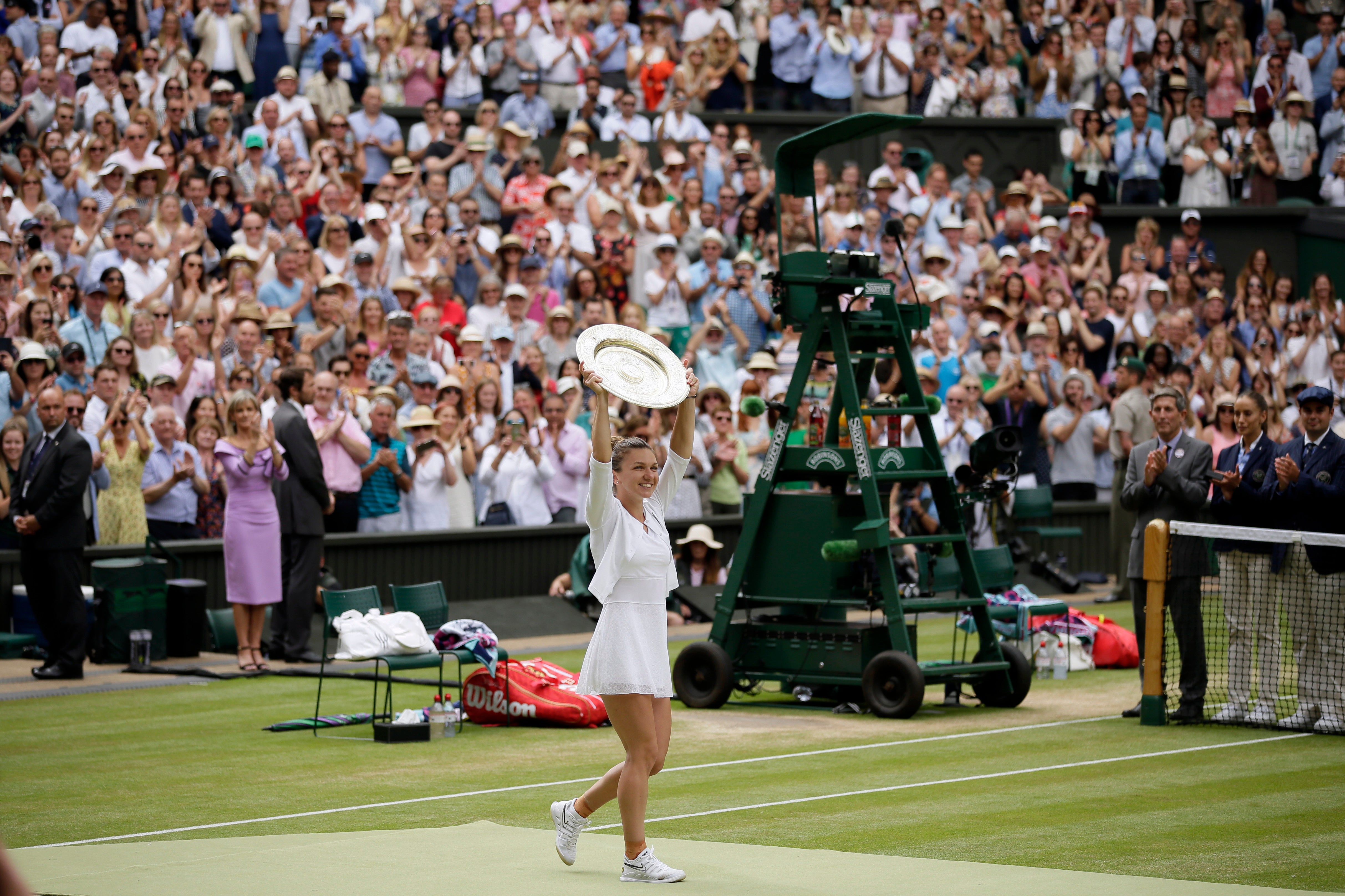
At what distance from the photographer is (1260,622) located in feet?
40.9

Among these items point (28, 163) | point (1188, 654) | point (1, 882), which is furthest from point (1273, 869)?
point (28, 163)

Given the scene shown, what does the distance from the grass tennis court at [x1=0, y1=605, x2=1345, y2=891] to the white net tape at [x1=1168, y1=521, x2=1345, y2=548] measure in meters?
1.29

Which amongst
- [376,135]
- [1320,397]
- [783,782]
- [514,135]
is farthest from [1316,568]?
[376,135]

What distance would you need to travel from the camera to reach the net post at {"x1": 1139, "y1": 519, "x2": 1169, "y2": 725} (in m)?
12.4

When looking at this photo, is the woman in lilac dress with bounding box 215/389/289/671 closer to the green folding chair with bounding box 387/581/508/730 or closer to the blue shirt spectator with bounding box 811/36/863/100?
the green folding chair with bounding box 387/581/508/730

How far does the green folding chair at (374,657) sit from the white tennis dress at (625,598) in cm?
453

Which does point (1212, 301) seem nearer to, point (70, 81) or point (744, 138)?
point (744, 138)

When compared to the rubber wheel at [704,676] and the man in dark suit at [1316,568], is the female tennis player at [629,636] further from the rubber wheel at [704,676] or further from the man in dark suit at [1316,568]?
the man in dark suit at [1316,568]

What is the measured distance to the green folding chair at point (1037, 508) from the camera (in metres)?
20.0

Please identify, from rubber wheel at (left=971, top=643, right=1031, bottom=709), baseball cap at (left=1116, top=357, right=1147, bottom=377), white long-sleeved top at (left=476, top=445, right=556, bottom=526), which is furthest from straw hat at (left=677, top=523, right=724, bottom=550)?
rubber wheel at (left=971, top=643, right=1031, bottom=709)

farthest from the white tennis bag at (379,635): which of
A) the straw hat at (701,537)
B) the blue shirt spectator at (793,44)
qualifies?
the blue shirt spectator at (793,44)

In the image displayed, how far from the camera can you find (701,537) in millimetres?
18641

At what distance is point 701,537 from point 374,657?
22.8 ft

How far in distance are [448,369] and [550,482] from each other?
1590 millimetres
